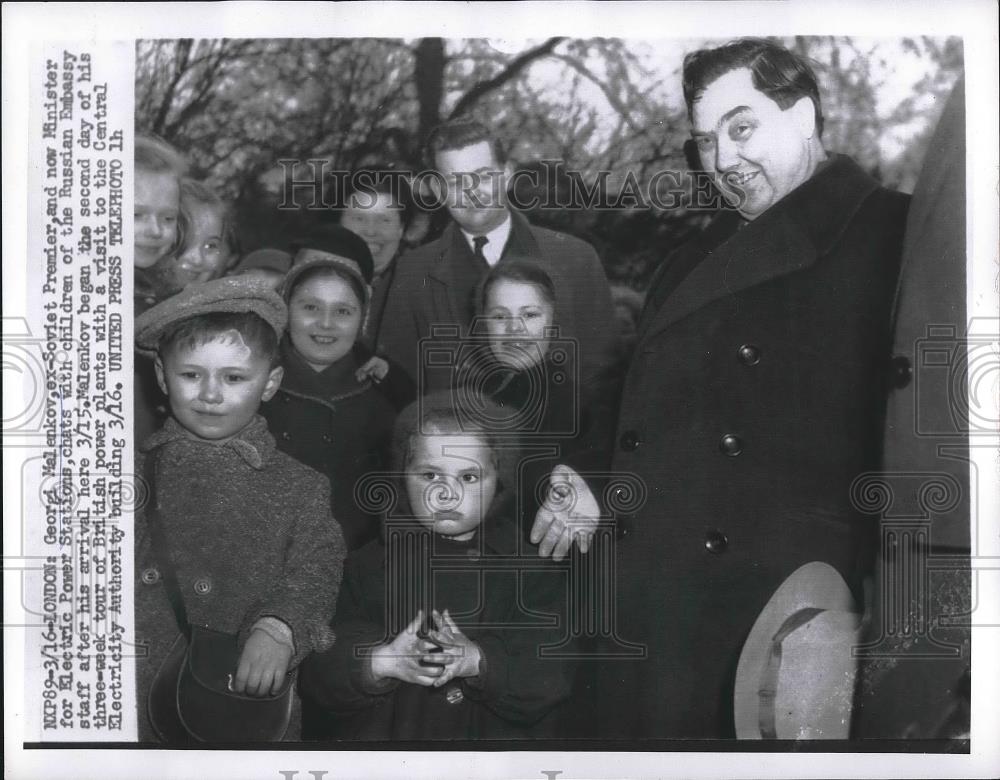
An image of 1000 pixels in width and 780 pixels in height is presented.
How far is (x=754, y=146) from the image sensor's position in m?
2.82

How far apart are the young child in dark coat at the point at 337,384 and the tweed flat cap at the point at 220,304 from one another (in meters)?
0.04

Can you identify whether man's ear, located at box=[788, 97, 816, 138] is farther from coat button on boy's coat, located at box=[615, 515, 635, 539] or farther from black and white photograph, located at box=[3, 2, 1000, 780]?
coat button on boy's coat, located at box=[615, 515, 635, 539]

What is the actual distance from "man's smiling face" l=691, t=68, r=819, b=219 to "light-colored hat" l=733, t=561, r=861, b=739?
94 centimetres

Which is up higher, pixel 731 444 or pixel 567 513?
pixel 731 444

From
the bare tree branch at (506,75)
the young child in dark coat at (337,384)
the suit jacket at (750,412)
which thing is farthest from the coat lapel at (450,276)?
the suit jacket at (750,412)

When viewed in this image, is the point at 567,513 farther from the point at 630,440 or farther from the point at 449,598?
the point at 449,598

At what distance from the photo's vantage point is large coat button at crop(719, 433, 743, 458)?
9.14 feet

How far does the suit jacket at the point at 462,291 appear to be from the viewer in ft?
9.25

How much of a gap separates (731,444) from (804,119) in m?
0.83

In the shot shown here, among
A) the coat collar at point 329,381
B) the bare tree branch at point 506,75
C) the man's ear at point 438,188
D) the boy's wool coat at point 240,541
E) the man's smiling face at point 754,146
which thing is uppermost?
the bare tree branch at point 506,75

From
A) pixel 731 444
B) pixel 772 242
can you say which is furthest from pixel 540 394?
pixel 772 242

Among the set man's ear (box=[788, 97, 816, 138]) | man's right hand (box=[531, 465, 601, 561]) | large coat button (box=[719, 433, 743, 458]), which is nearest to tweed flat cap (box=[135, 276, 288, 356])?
man's right hand (box=[531, 465, 601, 561])

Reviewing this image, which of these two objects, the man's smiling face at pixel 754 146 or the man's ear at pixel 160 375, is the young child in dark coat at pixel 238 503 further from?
the man's smiling face at pixel 754 146

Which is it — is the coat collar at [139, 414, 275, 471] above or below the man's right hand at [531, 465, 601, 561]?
above
